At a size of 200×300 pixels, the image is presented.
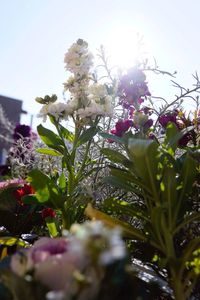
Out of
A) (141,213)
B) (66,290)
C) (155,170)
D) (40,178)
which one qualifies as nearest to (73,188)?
(40,178)

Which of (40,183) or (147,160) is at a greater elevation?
(147,160)

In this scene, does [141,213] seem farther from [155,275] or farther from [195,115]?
[195,115]

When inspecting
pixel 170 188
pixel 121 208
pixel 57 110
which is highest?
pixel 57 110

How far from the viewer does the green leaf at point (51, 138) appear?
192 cm

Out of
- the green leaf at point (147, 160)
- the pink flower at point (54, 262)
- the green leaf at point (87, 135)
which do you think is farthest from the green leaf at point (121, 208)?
the pink flower at point (54, 262)

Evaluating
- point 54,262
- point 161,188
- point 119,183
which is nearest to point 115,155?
point 119,183

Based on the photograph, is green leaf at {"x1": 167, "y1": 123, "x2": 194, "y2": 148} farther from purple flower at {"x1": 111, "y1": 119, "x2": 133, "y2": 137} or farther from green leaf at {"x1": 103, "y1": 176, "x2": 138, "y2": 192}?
purple flower at {"x1": 111, "y1": 119, "x2": 133, "y2": 137}

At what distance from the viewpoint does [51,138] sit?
1.92 meters

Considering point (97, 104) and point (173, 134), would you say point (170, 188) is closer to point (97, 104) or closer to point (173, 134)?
point (173, 134)

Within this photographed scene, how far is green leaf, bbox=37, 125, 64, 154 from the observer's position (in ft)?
6.29

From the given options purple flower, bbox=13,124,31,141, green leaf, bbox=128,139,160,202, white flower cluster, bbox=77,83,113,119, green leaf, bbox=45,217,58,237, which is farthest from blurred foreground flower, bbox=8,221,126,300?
purple flower, bbox=13,124,31,141

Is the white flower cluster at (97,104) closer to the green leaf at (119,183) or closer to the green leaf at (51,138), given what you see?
the green leaf at (51,138)

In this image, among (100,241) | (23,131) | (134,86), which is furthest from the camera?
(23,131)

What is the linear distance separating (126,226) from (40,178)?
425mm
